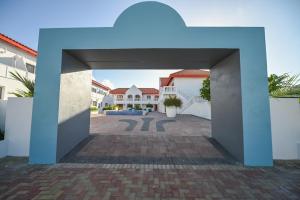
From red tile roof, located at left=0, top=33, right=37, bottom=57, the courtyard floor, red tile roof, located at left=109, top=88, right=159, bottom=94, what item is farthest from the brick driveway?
red tile roof, located at left=109, top=88, right=159, bottom=94

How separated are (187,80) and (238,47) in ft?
77.0

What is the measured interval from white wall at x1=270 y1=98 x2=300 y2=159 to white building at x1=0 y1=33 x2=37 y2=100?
15.4 meters

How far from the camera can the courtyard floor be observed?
279cm

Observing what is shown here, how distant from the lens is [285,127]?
4.66 metres

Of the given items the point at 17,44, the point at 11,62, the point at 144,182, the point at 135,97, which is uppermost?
the point at 17,44

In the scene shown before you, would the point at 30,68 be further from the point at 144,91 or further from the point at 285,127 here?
the point at 144,91

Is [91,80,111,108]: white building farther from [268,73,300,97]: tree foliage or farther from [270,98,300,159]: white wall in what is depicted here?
[270,98,300,159]: white wall

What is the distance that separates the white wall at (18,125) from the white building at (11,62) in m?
7.38

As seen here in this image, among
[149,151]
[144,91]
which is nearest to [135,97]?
[144,91]

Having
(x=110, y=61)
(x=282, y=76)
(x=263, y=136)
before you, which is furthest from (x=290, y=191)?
(x=110, y=61)

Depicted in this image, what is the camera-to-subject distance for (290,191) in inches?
114

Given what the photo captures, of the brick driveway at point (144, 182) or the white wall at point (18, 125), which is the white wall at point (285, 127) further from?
the white wall at point (18, 125)

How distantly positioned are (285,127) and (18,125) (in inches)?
363

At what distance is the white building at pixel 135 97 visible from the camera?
45.1m
